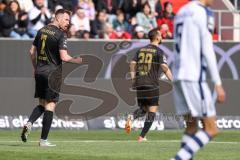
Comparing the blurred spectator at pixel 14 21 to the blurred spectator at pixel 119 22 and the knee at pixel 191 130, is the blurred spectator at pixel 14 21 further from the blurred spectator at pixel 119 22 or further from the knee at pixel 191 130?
the knee at pixel 191 130

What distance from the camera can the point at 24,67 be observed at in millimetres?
24391

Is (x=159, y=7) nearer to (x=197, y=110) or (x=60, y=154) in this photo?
(x=60, y=154)

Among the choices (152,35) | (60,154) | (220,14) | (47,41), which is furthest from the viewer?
(220,14)

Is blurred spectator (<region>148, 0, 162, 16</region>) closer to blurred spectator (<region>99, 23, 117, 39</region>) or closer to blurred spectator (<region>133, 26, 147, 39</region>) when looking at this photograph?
blurred spectator (<region>133, 26, 147, 39</region>)

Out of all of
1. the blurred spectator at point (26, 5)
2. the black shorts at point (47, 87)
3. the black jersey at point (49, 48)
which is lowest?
the blurred spectator at point (26, 5)

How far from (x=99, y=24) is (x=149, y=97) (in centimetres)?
766

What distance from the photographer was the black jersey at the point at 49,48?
641 inches

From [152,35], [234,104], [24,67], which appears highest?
[152,35]

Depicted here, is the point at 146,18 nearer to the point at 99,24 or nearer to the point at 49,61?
the point at 99,24

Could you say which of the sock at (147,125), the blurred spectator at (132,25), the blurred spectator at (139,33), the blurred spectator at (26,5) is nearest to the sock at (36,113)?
the sock at (147,125)

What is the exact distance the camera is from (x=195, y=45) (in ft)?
34.8

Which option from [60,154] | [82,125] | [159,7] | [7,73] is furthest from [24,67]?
[60,154]

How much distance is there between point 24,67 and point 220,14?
6.63 meters

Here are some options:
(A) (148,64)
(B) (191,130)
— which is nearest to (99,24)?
(A) (148,64)
